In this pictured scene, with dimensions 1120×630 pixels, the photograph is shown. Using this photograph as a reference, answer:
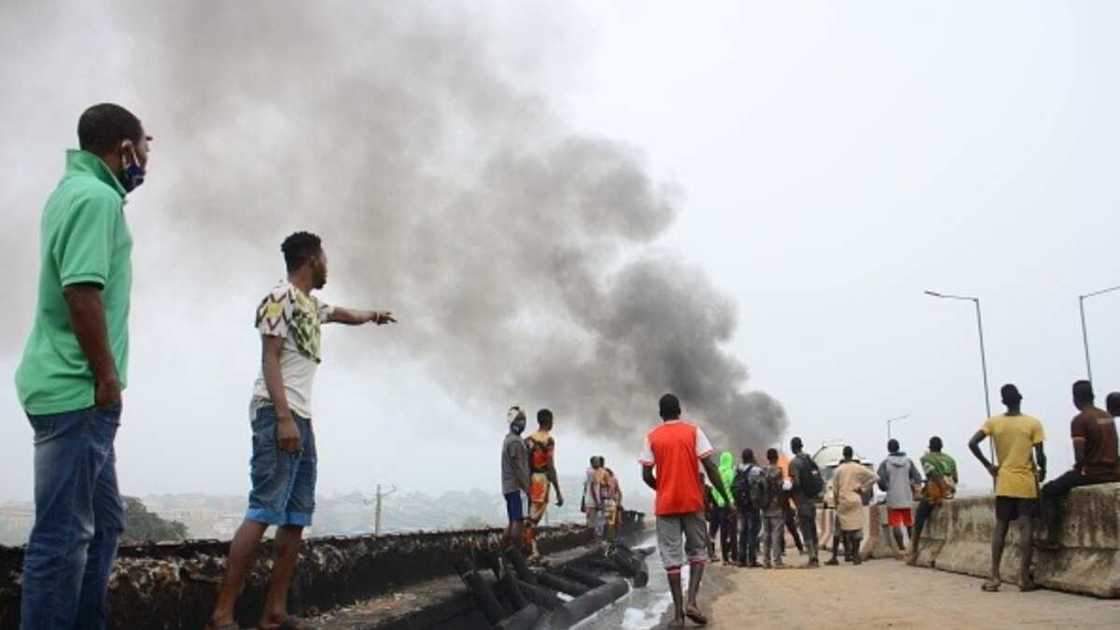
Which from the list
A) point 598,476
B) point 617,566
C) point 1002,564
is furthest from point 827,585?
point 598,476

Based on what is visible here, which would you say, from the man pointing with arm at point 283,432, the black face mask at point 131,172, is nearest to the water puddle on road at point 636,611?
the man pointing with arm at point 283,432

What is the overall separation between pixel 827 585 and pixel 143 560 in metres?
8.09

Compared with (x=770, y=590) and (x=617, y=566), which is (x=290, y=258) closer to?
(x=770, y=590)

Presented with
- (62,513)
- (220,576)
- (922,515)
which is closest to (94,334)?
(62,513)

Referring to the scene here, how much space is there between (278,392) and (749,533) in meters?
12.7

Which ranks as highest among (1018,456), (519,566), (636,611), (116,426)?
(1018,456)

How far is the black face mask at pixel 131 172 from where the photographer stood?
3.11 meters

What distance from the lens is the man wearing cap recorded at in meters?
10.1

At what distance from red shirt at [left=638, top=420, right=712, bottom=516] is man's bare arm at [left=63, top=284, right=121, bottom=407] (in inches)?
217

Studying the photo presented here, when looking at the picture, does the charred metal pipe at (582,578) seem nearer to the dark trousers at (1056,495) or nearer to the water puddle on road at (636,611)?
the water puddle on road at (636,611)

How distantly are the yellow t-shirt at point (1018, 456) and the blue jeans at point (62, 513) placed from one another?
26.5 feet

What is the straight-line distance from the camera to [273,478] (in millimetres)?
4035

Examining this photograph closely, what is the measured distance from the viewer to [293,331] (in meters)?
4.25

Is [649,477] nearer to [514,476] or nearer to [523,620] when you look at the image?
[523,620]
